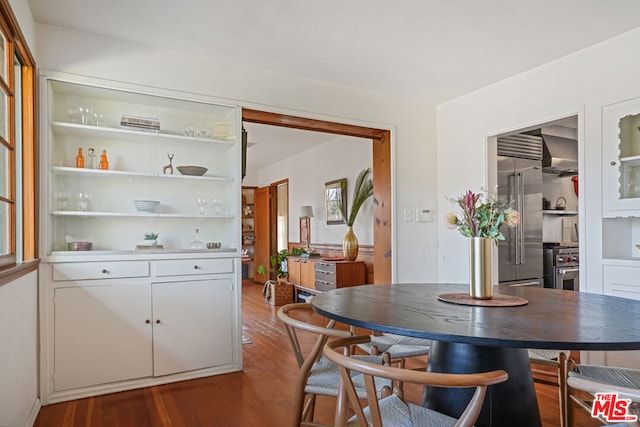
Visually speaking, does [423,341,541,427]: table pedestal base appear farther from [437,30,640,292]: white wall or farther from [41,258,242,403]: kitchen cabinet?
[41,258,242,403]: kitchen cabinet

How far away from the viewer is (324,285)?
5488 mm

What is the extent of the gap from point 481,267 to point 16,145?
8.72 feet

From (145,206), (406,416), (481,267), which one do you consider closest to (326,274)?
(145,206)

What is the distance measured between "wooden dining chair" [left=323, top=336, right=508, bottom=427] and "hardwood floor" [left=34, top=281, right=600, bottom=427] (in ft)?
3.49

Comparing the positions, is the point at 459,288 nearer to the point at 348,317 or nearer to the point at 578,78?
the point at 348,317

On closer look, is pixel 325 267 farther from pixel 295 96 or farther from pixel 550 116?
pixel 550 116

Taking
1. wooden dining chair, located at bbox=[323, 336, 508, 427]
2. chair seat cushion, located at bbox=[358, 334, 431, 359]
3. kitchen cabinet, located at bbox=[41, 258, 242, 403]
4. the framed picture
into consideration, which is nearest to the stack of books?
kitchen cabinet, located at bbox=[41, 258, 242, 403]

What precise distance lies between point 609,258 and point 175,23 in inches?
131

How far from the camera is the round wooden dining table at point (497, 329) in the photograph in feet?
4.31

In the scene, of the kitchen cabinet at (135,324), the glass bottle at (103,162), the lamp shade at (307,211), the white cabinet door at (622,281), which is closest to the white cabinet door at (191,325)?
the kitchen cabinet at (135,324)

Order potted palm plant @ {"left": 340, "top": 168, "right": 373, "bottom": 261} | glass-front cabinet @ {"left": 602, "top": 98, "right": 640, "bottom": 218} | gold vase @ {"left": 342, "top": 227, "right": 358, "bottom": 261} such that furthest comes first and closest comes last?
gold vase @ {"left": 342, "top": 227, "right": 358, "bottom": 261} < potted palm plant @ {"left": 340, "top": 168, "right": 373, "bottom": 261} < glass-front cabinet @ {"left": 602, "top": 98, "right": 640, "bottom": 218}

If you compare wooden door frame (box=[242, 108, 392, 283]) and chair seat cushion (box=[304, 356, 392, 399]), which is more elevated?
wooden door frame (box=[242, 108, 392, 283])

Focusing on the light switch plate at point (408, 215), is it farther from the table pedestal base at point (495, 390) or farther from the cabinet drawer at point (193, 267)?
the table pedestal base at point (495, 390)

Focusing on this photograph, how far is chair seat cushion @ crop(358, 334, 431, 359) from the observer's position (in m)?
2.13
